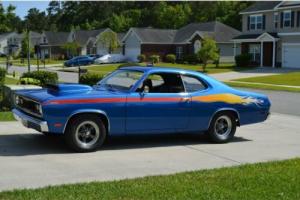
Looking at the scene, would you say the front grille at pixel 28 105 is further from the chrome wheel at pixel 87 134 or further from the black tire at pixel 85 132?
the chrome wheel at pixel 87 134

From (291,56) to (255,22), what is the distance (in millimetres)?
7174

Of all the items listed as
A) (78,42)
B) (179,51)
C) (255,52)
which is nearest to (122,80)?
(255,52)

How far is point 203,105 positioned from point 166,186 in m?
3.65

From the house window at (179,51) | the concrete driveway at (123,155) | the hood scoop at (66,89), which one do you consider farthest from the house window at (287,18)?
the hood scoop at (66,89)

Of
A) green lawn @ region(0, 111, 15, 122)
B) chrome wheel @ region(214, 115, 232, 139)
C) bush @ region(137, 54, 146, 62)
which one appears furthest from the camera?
bush @ region(137, 54, 146, 62)

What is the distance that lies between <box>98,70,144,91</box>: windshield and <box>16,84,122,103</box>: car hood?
1.08 feet

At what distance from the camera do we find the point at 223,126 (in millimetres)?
10484

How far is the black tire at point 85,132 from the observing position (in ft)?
28.8

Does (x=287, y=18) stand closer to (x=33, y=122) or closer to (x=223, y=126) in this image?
(x=223, y=126)

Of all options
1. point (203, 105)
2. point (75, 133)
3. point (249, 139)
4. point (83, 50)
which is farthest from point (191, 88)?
point (83, 50)

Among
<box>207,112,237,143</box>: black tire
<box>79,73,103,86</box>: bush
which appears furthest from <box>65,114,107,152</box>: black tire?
<box>79,73,103,86</box>: bush

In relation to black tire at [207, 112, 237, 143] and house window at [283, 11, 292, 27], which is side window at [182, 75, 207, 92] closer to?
black tire at [207, 112, 237, 143]

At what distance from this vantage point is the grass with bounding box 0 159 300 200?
6.13m

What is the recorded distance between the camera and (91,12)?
434 feet
